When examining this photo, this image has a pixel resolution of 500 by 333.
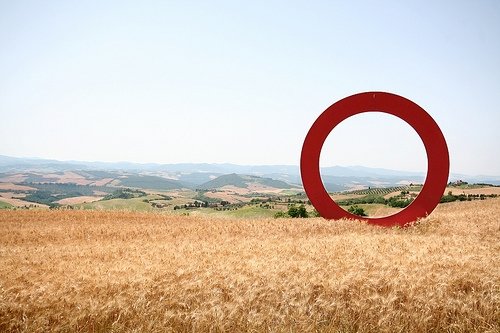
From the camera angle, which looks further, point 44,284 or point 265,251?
point 265,251

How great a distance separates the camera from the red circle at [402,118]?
1484 cm

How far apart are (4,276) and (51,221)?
37.5 feet

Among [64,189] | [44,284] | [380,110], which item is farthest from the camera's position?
[64,189]

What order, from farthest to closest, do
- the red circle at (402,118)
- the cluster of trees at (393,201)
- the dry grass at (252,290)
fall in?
the cluster of trees at (393,201)
the red circle at (402,118)
the dry grass at (252,290)

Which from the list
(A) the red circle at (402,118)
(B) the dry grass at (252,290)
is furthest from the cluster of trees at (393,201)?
(B) the dry grass at (252,290)

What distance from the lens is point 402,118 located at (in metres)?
15.0

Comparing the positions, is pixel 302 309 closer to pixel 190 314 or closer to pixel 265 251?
pixel 190 314

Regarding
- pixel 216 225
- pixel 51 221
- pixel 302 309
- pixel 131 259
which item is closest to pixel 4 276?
pixel 131 259

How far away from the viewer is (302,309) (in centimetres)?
600

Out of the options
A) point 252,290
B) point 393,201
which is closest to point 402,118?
point 252,290

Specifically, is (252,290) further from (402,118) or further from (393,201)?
(393,201)

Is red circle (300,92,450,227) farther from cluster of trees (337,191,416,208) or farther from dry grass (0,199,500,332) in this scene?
cluster of trees (337,191,416,208)

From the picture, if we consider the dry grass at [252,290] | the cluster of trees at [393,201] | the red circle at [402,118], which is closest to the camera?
the dry grass at [252,290]

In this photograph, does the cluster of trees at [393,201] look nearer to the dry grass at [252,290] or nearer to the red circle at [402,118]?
the red circle at [402,118]
